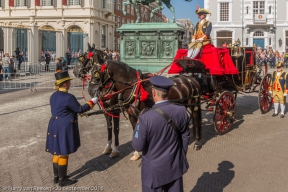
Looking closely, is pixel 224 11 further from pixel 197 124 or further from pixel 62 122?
pixel 62 122

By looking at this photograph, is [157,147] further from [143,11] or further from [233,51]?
[143,11]

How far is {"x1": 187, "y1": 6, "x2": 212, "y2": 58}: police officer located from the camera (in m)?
8.44

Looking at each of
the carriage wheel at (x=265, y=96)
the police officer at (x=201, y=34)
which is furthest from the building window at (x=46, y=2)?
the police officer at (x=201, y=34)

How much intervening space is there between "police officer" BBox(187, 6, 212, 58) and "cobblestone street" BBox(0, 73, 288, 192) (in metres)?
2.13

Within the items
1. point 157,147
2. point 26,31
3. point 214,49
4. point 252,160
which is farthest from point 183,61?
point 26,31

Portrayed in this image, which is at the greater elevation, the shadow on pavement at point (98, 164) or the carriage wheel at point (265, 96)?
the carriage wheel at point (265, 96)

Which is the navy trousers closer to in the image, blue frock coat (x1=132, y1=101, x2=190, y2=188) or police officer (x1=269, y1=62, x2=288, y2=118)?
blue frock coat (x1=132, y1=101, x2=190, y2=188)

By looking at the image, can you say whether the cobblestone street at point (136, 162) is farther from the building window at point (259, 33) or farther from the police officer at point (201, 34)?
the building window at point (259, 33)

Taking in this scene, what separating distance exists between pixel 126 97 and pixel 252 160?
2728mm

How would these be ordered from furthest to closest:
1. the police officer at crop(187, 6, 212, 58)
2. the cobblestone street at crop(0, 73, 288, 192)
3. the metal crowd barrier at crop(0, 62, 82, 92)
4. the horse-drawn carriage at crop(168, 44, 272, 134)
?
1. the metal crowd barrier at crop(0, 62, 82, 92)
2. the police officer at crop(187, 6, 212, 58)
3. the horse-drawn carriage at crop(168, 44, 272, 134)
4. the cobblestone street at crop(0, 73, 288, 192)

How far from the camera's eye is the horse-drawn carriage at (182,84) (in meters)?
6.59

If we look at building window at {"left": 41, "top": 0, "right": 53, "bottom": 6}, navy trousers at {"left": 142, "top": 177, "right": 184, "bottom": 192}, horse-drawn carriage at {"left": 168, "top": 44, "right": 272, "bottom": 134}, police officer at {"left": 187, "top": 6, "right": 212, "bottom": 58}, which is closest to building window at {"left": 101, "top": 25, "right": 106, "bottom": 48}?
building window at {"left": 41, "top": 0, "right": 53, "bottom": 6}

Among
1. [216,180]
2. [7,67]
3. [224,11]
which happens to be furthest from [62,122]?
[224,11]

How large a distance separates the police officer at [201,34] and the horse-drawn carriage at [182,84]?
0.21 meters
